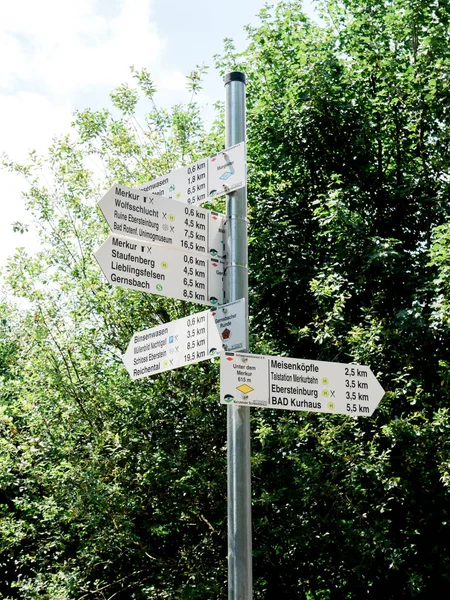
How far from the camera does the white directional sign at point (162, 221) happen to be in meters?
4.16

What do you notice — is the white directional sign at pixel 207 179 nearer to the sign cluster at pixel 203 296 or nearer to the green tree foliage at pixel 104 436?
the sign cluster at pixel 203 296

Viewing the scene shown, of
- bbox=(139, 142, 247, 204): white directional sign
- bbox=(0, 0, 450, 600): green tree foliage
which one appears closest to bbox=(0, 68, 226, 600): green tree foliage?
bbox=(0, 0, 450, 600): green tree foliage

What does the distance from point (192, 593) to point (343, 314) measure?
400 centimetres

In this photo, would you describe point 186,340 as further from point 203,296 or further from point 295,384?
point 295,384

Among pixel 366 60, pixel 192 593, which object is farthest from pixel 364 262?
pixel 192 593

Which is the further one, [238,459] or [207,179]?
[207,179]

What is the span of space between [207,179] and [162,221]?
414 millimetres

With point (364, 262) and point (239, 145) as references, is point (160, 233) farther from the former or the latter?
point (364, 262)

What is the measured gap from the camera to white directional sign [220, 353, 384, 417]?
391 cm

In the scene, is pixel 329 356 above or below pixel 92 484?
Result: above

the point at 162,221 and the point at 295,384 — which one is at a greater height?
the point at 162,221

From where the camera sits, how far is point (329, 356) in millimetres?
10438

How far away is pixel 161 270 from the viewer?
4.16m

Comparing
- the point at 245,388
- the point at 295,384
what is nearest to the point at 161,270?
the point at 245,388
